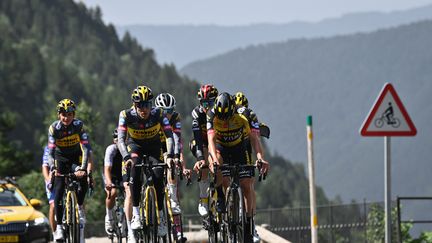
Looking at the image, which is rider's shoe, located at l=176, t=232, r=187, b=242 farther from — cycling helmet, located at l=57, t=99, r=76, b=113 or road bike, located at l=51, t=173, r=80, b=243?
cycling helmet, located at l=57, t=99, r=76, b=113

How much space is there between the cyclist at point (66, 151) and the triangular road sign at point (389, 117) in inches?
157

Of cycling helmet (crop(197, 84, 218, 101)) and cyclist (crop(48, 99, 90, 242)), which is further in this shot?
cyclist (crop(48, 99, 90, 242))

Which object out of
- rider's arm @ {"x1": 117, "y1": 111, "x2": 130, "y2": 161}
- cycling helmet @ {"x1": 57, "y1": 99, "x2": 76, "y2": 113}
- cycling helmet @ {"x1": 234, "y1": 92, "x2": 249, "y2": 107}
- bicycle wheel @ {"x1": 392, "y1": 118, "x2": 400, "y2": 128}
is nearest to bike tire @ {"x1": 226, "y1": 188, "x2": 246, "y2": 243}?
rider's arm @ {"x1": 117, "y1": 111, "x2": 130, "y2": 161}

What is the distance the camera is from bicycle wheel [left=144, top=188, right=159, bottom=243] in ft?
42.3

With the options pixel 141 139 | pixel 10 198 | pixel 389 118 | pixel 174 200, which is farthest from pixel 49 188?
pixel 389 118

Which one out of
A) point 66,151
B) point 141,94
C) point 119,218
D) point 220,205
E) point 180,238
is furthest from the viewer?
point 119,218

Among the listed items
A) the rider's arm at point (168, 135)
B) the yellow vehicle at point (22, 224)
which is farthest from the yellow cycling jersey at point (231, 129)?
the yellow vehicle at point (22, 224)

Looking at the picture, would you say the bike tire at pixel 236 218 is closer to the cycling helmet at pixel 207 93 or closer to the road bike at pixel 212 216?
the road bike at pixel 212 216

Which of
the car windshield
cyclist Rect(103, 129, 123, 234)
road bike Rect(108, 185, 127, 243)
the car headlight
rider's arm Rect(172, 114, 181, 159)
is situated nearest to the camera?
rider's arm Rect(172, 114, 181, 159)

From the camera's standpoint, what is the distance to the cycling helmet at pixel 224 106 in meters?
13.0

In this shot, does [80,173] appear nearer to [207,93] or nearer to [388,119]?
[207,93]

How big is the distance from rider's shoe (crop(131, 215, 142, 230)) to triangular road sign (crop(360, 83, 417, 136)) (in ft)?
9.88

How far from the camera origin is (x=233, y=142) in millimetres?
13570

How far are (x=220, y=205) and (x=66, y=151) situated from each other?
2673 millimetres
